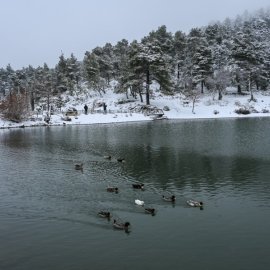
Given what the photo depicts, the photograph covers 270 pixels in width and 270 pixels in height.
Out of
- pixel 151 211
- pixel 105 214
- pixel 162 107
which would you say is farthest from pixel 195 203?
pixel 162 107

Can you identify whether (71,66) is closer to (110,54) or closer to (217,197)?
(110,54)

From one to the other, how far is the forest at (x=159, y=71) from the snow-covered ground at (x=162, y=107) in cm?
279

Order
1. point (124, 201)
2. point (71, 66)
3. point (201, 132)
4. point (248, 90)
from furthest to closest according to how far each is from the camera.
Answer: point (71, 66) → point (248, 90) → point (201, 132) → point (124, 201)

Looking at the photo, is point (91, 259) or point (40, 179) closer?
point (91, 259)

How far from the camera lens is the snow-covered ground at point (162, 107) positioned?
300ft

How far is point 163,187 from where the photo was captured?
30594 millimetres

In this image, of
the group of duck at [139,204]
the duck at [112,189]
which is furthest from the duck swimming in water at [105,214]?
the duck at [112,189]

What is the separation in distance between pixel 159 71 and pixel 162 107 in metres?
9.98

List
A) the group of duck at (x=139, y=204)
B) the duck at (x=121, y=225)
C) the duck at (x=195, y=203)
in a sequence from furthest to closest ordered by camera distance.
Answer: the duck at (x=195, y=203) → the group of duck at (x=139, y=204) → the duck at (x=121, y=225)

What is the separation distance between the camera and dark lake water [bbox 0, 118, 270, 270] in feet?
60.1

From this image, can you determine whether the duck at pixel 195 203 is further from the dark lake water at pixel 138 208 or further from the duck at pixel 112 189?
the duck at pixel 112 189

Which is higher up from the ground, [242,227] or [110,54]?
[110,54]

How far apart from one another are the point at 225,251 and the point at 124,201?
1006cm

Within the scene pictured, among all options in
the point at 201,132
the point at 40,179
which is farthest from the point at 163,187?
the point at 201,132
